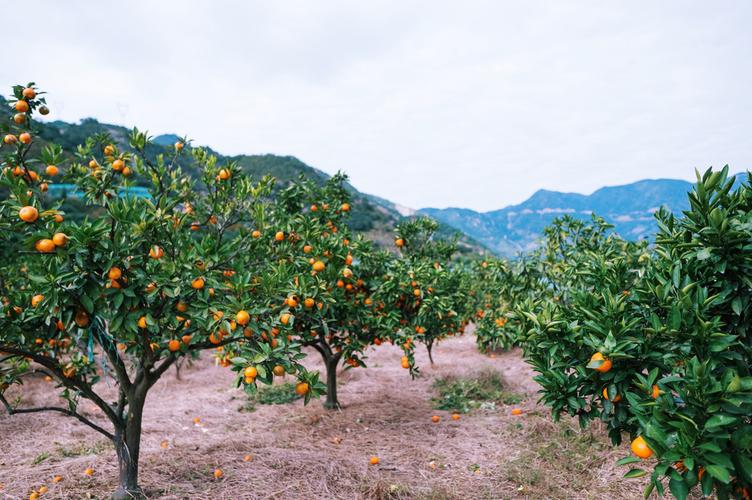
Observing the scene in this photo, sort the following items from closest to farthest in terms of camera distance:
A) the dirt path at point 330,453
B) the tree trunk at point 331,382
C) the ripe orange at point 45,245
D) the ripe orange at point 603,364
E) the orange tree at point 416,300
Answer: the ripe orange at point 603,364 < the ripe orange at point 45,245 < the dirt path at point 330,453 < the orange tree at point 416,300 < the tree trunk at point 331,382

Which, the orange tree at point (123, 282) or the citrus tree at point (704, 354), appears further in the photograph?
the orange tree at point (123, 282)

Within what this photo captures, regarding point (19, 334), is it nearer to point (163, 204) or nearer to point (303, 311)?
point (163, 204)

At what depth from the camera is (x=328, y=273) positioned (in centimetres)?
463

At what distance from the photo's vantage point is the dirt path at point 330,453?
3689 mm

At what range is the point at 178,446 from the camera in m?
4.76

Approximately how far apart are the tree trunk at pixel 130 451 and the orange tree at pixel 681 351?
10.6 ft

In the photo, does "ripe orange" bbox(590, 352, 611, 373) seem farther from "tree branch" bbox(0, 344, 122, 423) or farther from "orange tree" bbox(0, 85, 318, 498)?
"tree branch" bbox(0, 344, 122, 423)

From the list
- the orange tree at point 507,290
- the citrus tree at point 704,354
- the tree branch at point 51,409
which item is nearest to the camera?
the citrus tree at point 704,354

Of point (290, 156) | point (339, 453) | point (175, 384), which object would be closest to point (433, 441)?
point (339, 453)

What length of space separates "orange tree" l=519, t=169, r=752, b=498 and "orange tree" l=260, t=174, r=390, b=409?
7.27 ft

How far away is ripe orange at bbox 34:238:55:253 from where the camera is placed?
2.31 metres

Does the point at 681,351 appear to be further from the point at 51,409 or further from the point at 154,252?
the point at 51,409

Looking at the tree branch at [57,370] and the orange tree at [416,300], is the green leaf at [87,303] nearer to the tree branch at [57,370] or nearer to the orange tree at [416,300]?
the tree branch at [57,370]

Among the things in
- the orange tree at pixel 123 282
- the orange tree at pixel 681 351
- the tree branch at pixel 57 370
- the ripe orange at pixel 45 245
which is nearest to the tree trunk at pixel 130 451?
the orange tree at pixel 123 282
